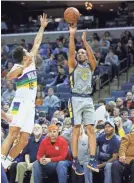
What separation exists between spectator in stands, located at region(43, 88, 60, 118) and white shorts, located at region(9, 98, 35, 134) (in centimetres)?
663

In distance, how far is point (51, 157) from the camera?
10.0 m

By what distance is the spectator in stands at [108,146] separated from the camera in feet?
31.8

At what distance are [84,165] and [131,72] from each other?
10076 mm

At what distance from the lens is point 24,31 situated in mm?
23938

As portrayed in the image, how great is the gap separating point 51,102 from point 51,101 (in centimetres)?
3

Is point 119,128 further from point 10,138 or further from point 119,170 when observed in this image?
point 10,138

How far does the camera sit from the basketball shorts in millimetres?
8836

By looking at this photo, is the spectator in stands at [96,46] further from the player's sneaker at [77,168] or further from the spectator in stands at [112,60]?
the player's sneaker at [77,168]

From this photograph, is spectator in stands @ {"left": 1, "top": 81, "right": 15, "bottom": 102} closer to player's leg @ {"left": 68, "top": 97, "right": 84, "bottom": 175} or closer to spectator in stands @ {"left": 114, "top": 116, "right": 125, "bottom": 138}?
spectator in stands @ {"left": 114, "top": 116, "right": 125, "bottom": 138}

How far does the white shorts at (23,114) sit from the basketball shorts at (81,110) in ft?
2.72

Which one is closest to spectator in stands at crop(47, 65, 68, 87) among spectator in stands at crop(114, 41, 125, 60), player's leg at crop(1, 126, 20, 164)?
spectator in stands at crop(114, 41, 125, 60)

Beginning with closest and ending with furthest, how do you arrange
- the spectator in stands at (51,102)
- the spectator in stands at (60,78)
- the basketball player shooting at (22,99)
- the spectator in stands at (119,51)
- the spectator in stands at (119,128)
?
Result: the basketball player shooting at (22,99), the spectator in stands at (119,128), the spectator in stands at (51,102), the spectator in stands at (60,78), the spectator in stands at (119,51)

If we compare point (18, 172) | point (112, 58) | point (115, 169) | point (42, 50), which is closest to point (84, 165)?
point (115, 169)

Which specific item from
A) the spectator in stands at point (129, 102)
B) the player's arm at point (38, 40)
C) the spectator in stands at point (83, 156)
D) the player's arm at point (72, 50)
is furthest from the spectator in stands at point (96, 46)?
the player's arm at point (38, 40)
